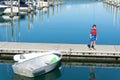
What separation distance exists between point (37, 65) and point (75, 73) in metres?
3.19

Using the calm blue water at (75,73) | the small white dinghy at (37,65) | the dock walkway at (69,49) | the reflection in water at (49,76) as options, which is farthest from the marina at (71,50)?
the reflection in water at (49,76)

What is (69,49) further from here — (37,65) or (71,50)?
(37,65)

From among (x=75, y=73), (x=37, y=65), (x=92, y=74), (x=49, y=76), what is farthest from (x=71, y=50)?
(x=37, y=65)

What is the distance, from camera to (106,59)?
2442 cm

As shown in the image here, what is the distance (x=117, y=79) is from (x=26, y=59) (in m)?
6.37

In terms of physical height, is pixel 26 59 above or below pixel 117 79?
above

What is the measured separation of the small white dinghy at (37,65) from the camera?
2033 centimetres

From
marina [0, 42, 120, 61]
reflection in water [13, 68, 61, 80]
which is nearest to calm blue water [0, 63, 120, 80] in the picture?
reflection in water [13, 68, 61, 80]

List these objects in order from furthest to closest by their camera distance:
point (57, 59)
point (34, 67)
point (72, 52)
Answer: point (72, 52) → point (57, 59) → point (34, 67)

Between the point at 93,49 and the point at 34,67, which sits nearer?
the point at 34,67

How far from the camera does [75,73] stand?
22625 millimetres

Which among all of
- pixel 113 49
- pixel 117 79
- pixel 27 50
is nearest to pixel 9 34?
pixel 27 50

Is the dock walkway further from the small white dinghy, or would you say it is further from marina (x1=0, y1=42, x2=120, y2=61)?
the small white dinghy

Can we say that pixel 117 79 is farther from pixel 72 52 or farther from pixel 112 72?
pixel 72 52
